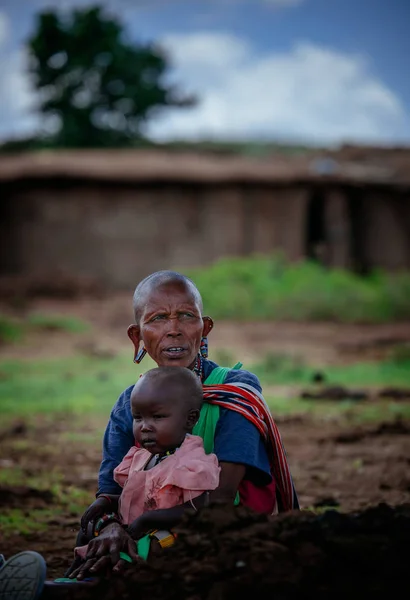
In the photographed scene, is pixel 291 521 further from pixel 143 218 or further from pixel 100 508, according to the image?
pixel 143 218

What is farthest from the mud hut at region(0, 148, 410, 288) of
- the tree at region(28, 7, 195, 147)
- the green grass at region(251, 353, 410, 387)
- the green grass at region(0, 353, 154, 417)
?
the tree at region(28, 7, 195, 147)

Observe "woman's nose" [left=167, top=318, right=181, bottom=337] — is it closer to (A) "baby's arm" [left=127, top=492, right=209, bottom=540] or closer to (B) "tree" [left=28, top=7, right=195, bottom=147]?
(A) "baby's arm" [left=127, top=492, right=209, bottom=540]

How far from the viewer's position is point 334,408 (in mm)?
8430

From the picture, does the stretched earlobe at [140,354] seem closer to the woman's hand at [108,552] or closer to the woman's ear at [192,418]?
the woman's ear at [192,418]

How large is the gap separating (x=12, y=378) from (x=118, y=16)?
24.8m

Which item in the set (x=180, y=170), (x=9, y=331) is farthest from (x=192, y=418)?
(x=180, y=170)

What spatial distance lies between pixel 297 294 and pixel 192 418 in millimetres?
13535

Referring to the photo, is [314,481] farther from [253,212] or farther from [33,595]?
[253,212]

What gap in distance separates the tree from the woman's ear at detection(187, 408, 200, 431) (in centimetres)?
2826

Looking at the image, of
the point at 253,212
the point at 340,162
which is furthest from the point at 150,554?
the point at 340,162

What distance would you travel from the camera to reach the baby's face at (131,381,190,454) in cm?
265

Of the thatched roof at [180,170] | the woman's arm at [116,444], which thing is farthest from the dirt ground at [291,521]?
the thatched roof at [180,170]

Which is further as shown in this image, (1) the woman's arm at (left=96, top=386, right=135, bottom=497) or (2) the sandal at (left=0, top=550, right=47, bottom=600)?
(1) the woman's arm at (left=96, top=386, right=135, bottom=497)

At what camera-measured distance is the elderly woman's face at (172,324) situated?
9.30 ft
